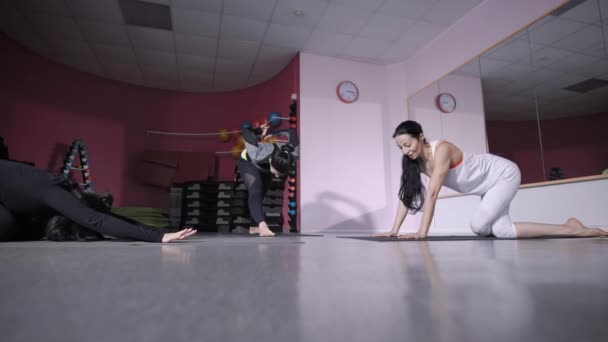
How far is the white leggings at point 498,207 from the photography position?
6.73 feet

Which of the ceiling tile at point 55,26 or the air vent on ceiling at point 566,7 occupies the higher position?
the ceiling tile at point 55,26

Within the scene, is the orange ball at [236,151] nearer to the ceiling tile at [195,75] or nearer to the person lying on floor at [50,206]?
the ceiling tile at [195,75]

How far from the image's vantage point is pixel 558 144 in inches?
131

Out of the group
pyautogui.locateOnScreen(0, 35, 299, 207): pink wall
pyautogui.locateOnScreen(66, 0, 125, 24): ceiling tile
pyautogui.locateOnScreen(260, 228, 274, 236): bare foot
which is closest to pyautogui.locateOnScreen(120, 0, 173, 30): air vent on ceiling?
pyautogui.locateOnScreen(66, 0, 125, 24): ceiling tile

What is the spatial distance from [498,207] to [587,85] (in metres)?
2.06

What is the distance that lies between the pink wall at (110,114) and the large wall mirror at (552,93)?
2.63 m

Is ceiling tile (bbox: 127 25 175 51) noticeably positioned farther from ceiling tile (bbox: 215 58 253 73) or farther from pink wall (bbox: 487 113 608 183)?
pink wall (bbox: 487 113 608 183)

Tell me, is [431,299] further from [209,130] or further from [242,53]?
[209,130]

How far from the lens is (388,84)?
5.30 meters

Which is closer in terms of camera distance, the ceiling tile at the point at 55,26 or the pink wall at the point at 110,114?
the ceiling tile at the point at 55,26

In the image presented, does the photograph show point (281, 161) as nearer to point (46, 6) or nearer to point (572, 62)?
point (572, 62)

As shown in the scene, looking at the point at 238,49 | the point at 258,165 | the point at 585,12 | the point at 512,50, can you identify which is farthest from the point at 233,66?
the point at 585,12

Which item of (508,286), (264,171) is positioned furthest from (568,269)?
(264,171)

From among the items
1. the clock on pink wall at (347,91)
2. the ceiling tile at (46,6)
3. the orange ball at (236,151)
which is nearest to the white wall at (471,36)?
the clock on pink wall at (347,91)
